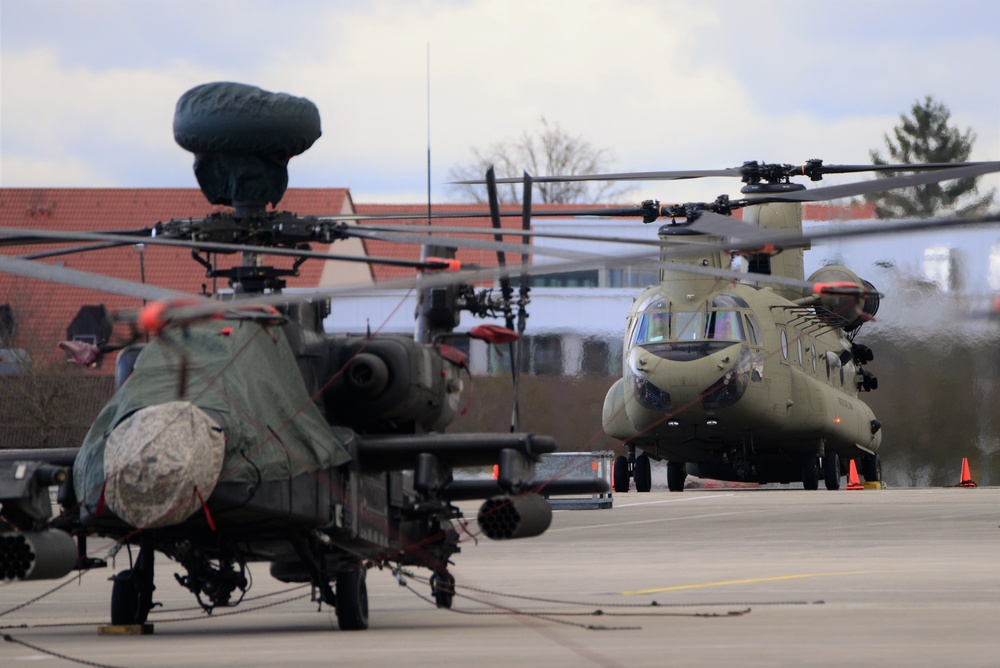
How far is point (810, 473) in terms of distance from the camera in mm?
30078

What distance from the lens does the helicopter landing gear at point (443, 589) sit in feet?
43.5

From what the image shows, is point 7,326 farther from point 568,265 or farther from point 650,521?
point 568,265

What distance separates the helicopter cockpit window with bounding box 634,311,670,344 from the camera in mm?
27031

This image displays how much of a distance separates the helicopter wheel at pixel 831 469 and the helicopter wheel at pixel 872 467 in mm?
1369

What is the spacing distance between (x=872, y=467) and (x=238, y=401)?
23.2 metres

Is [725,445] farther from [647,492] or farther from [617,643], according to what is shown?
[617,643]

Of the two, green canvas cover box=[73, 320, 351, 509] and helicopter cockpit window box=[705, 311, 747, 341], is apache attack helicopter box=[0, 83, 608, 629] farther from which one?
helicopter cockpit window box=[705, 311, 747, 341]

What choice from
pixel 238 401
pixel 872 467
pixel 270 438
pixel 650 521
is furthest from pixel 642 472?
pixel 238 401

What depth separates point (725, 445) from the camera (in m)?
28.6

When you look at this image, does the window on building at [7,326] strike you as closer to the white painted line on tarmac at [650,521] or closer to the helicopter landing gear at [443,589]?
the white painted line on tarmac at [650,521]

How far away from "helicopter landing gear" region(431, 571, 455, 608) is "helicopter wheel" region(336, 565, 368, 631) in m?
2.03

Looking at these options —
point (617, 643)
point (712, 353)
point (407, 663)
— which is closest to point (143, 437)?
point (407, 663)

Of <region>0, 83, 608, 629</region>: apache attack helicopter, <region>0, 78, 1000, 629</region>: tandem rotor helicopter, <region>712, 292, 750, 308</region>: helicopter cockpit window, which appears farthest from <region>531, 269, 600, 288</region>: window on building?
<region>0, 83, 608, 629</region>: apache attack helicopter

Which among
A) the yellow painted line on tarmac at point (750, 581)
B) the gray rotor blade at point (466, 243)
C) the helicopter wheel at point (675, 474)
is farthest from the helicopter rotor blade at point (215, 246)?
the helicopter wheel at point (675, 474)
